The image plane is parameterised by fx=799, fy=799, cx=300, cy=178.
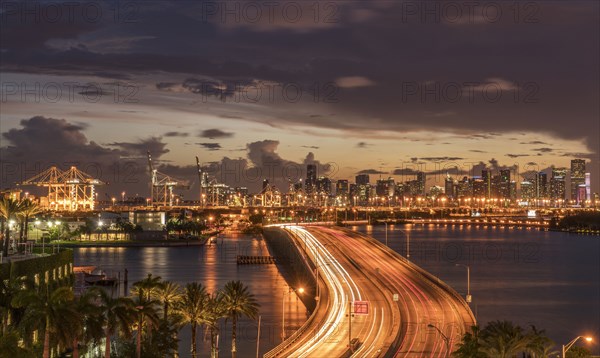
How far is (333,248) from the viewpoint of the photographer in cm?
9519

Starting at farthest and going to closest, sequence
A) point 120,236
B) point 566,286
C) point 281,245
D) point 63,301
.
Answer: point 120,236 < point 281,245 < point 566,286 < point 63,301

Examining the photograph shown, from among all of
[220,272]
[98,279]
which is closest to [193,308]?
[98,279]

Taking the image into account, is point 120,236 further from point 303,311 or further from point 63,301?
point 63,301

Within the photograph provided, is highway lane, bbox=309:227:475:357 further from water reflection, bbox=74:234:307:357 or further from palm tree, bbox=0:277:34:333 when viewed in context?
palm tree, bbox=0:277:34:333

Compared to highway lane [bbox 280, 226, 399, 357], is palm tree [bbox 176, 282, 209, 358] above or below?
above

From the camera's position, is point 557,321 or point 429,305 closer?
point 429,305

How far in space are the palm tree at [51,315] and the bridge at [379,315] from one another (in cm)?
1367

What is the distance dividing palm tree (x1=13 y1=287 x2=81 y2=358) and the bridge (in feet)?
44.8

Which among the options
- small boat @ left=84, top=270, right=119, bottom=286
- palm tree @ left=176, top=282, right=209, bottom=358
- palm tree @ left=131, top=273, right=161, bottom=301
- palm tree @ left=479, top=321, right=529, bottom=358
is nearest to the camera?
palm tree @ left=479, top=321, right=529, bottom=358

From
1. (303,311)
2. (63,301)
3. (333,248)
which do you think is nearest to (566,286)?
(333,248)

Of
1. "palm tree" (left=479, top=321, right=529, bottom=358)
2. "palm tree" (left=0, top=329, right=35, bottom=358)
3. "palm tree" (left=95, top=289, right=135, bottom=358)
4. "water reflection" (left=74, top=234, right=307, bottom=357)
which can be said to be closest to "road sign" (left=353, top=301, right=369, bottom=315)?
"water reflection" (left=74, top=234, right=307, bottom=357)

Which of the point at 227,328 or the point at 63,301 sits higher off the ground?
the point at 63,301

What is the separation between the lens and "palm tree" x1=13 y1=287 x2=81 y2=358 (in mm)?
25234

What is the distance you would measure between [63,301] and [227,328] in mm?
30729
